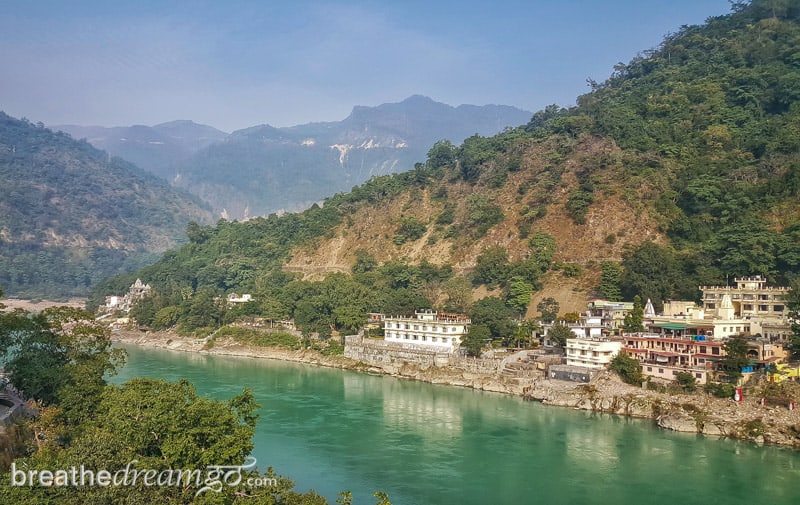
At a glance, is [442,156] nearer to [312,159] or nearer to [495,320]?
[495,320]

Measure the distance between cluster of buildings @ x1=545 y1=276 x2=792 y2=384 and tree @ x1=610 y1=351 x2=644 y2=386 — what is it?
0.41 meters

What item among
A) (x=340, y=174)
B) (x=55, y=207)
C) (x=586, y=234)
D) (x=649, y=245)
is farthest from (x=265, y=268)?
(x=340, y=174)

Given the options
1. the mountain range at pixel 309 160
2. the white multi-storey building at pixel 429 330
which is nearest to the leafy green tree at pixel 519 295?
the white multi-storey building at pixel 429 330

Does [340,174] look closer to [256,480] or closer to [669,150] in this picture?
[669,150]

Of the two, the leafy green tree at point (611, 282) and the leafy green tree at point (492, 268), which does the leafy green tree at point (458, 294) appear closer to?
the leafy green tree at point (492, 268)

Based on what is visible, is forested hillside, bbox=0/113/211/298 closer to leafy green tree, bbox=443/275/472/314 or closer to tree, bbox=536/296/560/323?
leafy green tree, bbox=443/275/472/314

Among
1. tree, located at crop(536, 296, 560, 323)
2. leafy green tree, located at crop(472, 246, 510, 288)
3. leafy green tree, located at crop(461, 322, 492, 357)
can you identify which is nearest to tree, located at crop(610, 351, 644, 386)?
leafy green tree, located at crop(461, 322, 492, 357)

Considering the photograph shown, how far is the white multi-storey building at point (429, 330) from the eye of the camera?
3002 cm

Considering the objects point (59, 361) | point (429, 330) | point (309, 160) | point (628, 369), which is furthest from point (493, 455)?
point (309, 160)

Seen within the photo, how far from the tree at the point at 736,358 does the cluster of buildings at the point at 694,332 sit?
0.58m

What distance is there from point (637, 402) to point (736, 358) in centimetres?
347

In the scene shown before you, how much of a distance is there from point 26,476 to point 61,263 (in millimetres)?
78897

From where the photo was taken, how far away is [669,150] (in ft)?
127

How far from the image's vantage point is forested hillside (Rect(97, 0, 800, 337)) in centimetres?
3152
